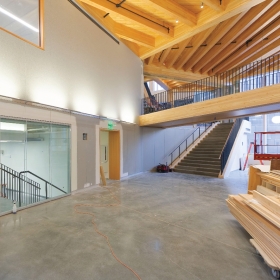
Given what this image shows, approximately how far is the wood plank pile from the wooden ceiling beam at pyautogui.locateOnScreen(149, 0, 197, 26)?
618 centimetres

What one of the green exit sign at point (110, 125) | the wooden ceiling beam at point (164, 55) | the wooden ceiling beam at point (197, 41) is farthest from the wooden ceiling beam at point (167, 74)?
the green exit sign at point (110, 125)

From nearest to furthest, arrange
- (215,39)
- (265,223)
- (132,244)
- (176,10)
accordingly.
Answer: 1. (265,223)
2. (132,244)
3. (176,10)
4. (215,39)

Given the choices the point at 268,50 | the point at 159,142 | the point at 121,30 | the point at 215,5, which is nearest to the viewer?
the point at 215,5

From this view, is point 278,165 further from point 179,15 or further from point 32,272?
point 179,15

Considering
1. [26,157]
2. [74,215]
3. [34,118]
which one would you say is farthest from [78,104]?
[74,215]

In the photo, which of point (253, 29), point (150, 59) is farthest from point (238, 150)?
point (150, 59)

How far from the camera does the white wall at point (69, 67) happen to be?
14.6 ft

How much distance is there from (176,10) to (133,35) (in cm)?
258

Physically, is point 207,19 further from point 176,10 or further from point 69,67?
point 69,67

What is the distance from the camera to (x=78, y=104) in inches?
241

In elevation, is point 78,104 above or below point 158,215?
above

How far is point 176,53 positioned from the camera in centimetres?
1041

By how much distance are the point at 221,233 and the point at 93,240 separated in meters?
2.25

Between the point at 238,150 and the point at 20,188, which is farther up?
the point at 238,150
